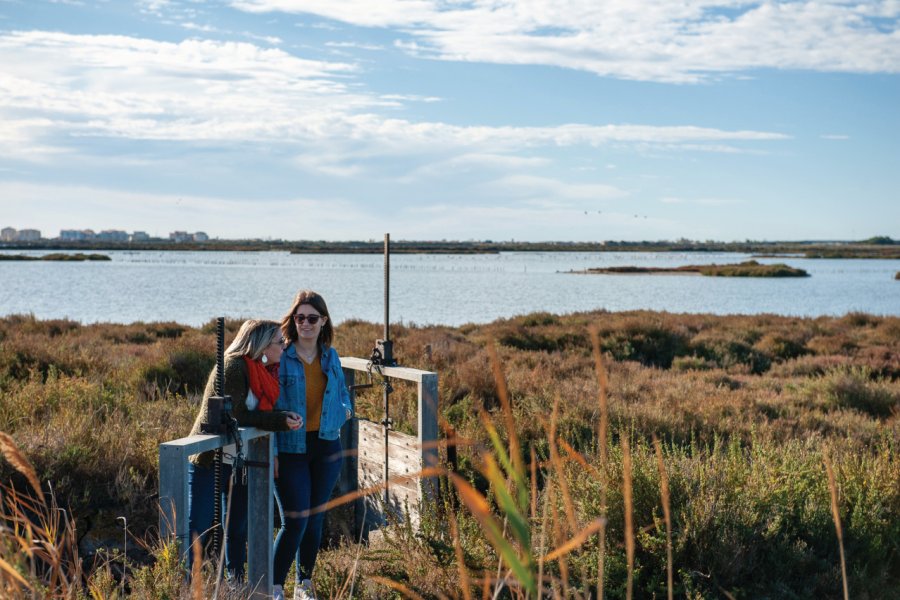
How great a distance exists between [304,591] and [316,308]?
1668mm

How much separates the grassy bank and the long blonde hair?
3.98 ft

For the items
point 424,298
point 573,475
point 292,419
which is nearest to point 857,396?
point 573,475

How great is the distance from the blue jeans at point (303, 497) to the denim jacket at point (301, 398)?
3.3 inches

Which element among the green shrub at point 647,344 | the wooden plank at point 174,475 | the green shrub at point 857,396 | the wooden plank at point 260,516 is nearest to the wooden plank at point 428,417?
the wooden plank at point 260,516

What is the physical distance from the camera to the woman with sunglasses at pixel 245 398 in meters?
4.20

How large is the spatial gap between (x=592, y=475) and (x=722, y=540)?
78 cm

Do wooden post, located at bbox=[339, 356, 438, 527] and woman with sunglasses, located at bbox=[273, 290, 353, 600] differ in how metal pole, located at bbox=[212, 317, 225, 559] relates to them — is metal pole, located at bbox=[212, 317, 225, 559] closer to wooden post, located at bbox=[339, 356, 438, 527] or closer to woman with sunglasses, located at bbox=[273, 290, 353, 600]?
woman with sunglasses, located at bbox=[273, 290, 353, 600]

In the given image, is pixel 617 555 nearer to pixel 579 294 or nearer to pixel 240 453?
pixel 240 453

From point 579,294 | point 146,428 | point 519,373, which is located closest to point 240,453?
point 146,428

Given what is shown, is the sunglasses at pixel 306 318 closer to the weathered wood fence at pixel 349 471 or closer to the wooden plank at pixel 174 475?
the weathered wood fence at pixel 349 471

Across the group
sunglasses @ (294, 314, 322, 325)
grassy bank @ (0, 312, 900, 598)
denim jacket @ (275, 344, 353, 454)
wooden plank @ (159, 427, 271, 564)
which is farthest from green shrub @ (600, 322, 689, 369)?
wooden plank @ (159, 427, 271, 564)

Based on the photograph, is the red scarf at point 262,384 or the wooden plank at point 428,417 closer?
the red scarf at point 262,384

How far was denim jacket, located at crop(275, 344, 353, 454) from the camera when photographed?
4.68 meters

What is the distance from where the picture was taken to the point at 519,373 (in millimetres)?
10609
